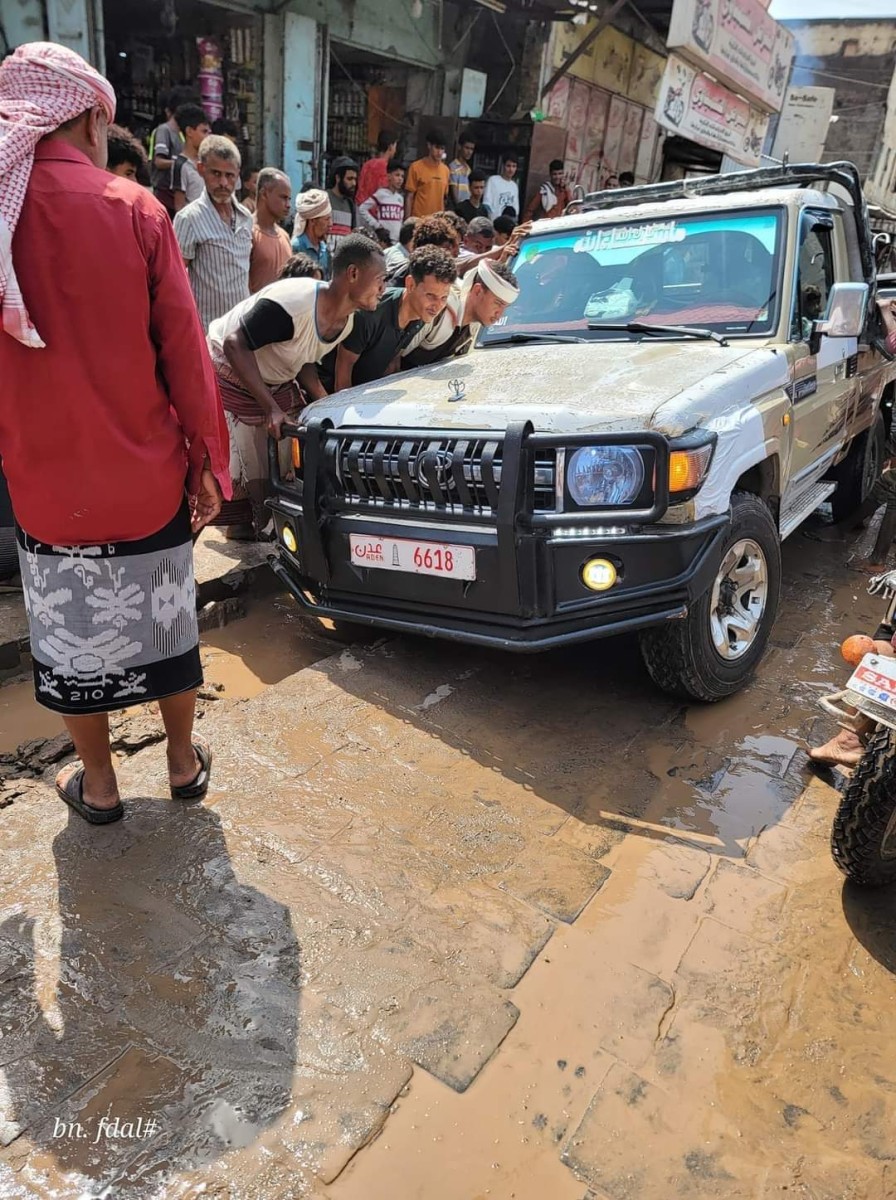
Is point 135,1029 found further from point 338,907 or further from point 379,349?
point 379,349

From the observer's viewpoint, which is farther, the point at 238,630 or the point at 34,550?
the point at 238,630

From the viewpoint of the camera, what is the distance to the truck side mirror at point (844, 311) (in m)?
3.49

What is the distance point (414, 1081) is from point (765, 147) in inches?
723

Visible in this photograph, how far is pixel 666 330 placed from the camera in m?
Answer: 3.55

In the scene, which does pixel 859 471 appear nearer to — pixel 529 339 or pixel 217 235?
pixel 529 339

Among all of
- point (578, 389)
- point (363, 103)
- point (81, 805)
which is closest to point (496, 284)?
point (578, 389)

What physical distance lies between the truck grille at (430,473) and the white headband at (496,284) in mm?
1327

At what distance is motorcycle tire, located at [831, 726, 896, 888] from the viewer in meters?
2.12

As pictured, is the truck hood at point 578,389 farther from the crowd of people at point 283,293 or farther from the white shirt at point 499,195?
the white shirt at point 499,195

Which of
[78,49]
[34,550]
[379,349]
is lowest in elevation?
[34,550]

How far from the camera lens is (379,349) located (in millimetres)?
4055

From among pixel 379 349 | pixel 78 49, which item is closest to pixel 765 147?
pixel 78 49

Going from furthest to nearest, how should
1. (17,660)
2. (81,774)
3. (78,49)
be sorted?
(78,49), (17,660), (81,774)

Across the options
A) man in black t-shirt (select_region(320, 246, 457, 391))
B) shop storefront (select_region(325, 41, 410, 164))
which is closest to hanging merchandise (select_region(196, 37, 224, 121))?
shop storefront (select_region(325, 41, 410, 164))
